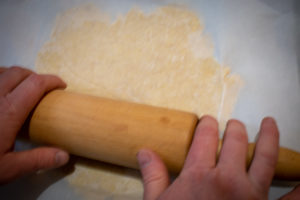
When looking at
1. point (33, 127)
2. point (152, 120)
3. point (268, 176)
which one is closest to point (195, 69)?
point (152, 120)

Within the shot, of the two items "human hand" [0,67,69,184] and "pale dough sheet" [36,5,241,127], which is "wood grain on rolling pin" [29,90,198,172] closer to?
"human hand" [0,67,69,184]

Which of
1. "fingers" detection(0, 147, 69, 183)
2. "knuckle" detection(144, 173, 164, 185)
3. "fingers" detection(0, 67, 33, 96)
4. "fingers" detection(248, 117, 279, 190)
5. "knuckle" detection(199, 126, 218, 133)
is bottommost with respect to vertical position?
"fingers" detection(0, 147, 69, 183)

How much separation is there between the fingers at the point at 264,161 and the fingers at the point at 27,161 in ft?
1.82

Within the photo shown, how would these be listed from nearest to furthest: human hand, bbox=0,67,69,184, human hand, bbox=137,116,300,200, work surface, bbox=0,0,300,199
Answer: human hand, bbox=137,116,300,200 → human hand, bbox=0,67,69,184 → work surface, bbox=0,0,300,199

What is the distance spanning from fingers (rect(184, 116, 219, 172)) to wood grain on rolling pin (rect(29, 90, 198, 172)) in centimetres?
2

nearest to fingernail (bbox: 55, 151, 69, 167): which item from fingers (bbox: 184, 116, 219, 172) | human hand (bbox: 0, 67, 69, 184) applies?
human hand (bbox: 0, 67, 69, 184)

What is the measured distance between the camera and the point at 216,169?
0.59 meters

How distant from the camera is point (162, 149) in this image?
0.64m

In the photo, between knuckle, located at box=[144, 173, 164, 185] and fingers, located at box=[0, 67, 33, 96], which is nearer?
knuckle, located at box=[144, 173, 164, 185]

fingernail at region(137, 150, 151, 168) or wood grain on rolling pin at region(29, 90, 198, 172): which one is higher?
wood grain on rolling pin at region(29, 90, 198, 172)

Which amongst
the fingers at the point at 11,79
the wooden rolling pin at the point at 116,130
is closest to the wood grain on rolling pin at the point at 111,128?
the wooden rolling pin at the point at 116,130

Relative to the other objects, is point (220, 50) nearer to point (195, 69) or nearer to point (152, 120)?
point (195, 69)

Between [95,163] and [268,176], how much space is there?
547 mm

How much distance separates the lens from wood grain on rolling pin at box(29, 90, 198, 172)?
644mm
